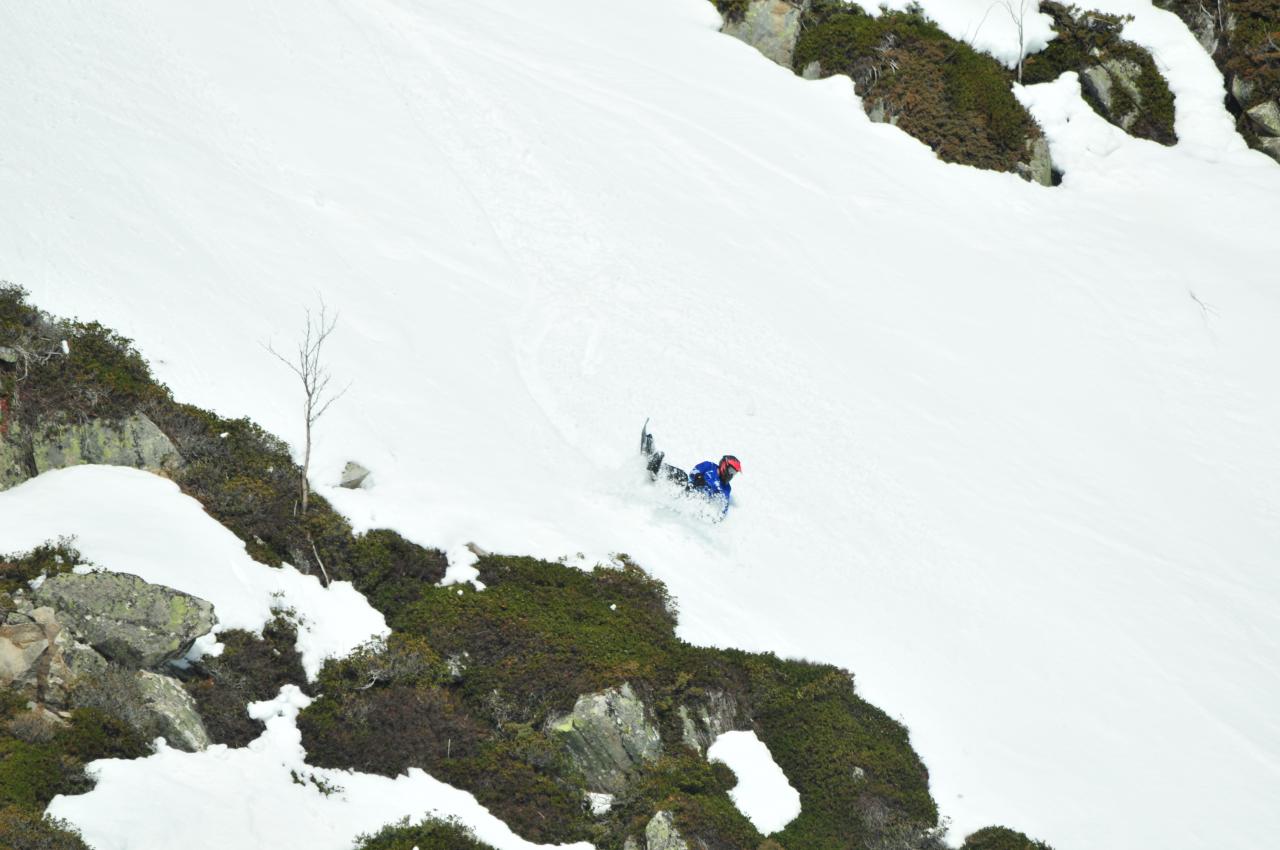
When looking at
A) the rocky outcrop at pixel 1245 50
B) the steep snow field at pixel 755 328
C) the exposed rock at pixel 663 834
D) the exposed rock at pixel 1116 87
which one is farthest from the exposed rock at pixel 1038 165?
the exposed rock at pixel 663 834

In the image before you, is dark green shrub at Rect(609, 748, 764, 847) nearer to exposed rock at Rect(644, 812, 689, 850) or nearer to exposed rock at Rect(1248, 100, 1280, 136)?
exposed rock at Rect(644, 812, 689, 850)

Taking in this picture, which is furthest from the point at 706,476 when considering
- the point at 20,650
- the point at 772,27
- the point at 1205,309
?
the point at 772,27

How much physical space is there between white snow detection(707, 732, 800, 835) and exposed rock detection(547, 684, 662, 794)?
143cm

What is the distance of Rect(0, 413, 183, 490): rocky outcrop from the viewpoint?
16.8 meters

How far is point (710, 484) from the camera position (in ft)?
72.0

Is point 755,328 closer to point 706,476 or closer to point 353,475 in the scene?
point 706,476

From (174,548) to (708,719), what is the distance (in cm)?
884

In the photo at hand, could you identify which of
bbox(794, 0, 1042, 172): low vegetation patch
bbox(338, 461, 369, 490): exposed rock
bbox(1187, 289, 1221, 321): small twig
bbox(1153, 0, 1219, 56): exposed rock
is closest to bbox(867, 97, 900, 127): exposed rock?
bbox(794, 0, 1042, 172): low vegetation patch

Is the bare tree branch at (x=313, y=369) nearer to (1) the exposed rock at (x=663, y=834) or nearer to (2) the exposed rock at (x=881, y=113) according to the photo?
(1) the exposed rock at (x=663, y=834)

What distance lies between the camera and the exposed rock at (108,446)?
17.1 metres

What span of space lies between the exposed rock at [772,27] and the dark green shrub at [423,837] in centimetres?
3488

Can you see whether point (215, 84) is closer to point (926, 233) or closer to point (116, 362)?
point (116, 362)

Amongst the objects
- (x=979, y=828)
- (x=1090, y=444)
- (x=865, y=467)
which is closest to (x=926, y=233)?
(x=1090, y=444)

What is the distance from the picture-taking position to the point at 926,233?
33.8m
